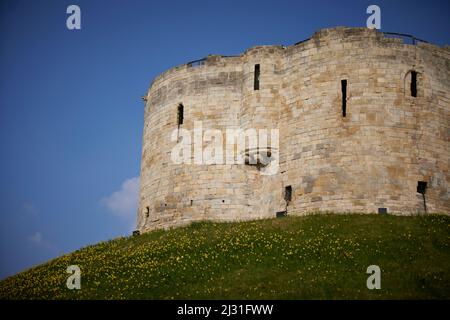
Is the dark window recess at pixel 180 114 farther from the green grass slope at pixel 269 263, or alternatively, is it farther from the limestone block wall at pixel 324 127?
the green grass slope at pixel 269 263

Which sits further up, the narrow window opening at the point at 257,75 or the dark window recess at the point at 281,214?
the narrow window opening at the point at 257,75

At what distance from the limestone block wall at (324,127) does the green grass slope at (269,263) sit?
83.8 inches

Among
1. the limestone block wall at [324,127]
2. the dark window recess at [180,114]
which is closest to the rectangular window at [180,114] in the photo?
the dark window recess at [180,114]

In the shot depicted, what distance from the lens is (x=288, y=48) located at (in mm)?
35250

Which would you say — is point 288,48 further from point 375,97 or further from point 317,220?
point 317,220

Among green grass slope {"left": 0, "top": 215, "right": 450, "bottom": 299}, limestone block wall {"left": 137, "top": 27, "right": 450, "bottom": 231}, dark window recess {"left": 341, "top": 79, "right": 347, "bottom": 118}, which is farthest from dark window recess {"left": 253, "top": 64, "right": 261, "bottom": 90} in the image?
green grass slope {"left": 0, "top": 215, "right": 450, "bottom": 299}

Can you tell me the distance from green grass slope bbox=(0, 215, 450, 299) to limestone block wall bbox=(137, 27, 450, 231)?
213 centimetres

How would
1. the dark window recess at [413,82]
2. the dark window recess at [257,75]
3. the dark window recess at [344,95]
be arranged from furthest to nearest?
the dark window recess at [257,75] → the dark window recess at [413,82] → the dark window recess at [344,95]

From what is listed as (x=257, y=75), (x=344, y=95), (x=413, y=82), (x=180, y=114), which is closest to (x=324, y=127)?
(x=344, y=95)

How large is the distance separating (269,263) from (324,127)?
9.29 metres

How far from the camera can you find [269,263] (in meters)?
25.6

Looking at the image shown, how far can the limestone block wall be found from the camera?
31828mm

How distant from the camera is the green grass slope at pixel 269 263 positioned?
2294 cm

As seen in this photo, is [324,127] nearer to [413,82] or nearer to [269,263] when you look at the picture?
[413,82]
